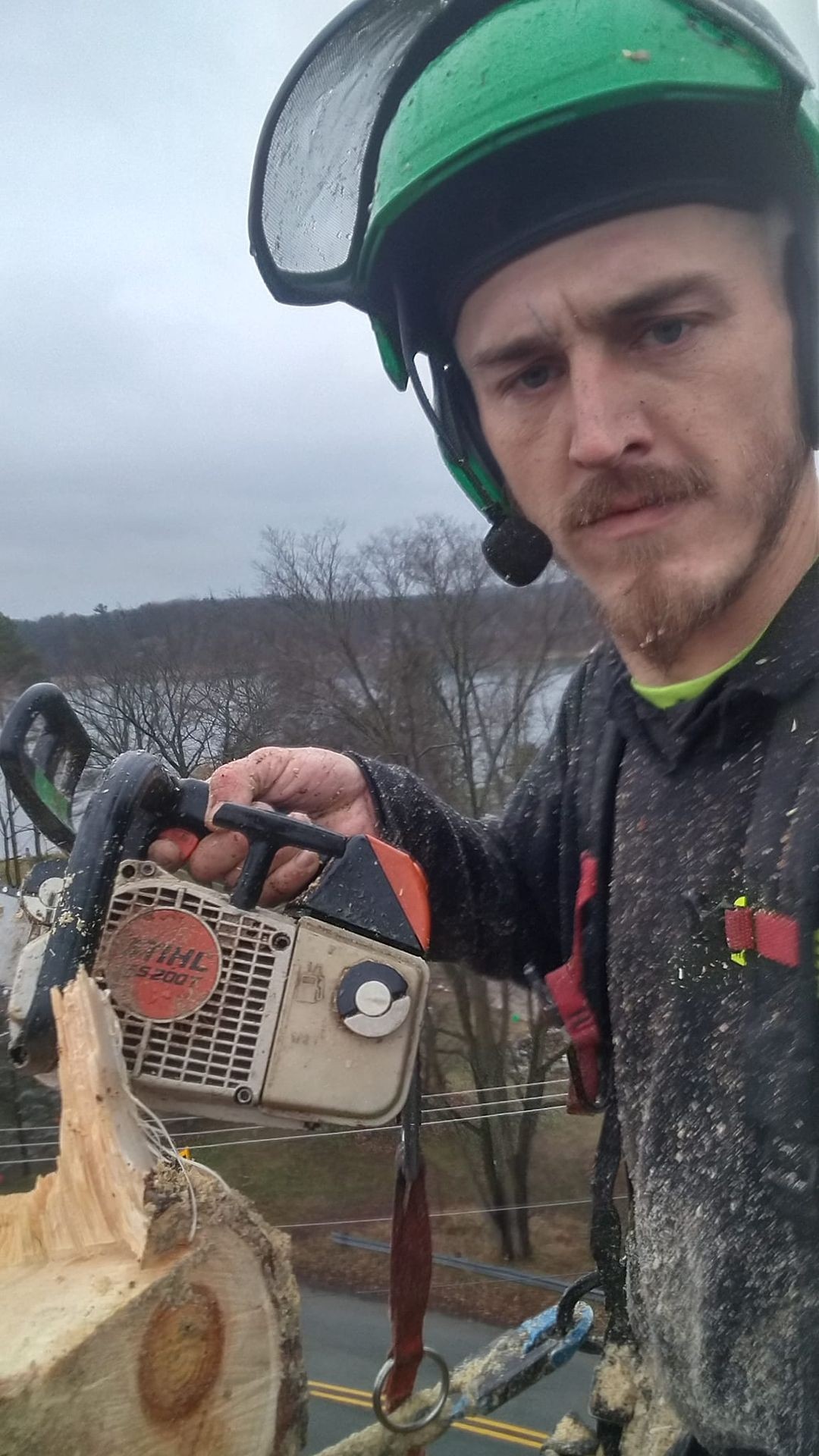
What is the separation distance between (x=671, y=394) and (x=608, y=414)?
0.25 ft

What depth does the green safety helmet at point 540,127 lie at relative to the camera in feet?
3.41

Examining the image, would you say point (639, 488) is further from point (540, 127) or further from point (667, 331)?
point (540, 127)

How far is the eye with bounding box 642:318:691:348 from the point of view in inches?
41.4

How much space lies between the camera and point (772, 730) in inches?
41.1

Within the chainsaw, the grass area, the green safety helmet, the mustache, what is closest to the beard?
the mustache

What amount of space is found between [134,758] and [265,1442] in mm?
747

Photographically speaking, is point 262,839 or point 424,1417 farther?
point 424,1417

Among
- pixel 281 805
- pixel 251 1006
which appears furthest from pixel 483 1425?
pixel 251 1006

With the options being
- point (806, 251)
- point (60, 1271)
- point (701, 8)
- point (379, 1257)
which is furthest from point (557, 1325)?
point (379, 1257)

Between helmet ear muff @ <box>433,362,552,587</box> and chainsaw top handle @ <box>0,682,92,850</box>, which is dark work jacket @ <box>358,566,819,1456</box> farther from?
chainsaw top handle @ <box>0,682,92,850</box>

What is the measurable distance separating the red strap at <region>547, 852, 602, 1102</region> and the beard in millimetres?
399

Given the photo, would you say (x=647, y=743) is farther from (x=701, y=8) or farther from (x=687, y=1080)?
(x=701, y=8)

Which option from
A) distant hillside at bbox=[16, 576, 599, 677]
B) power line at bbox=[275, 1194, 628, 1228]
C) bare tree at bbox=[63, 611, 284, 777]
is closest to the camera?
bare tree at bbox=[63, 611, 284, 777]

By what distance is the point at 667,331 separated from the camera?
1060 mm
